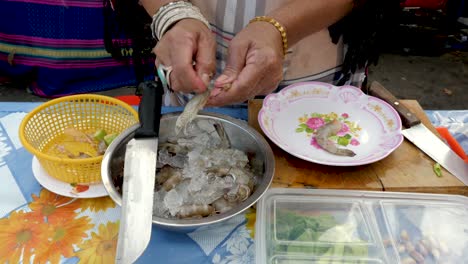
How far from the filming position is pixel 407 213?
0.93 m

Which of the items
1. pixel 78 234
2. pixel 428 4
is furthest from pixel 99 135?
pixel 428 4

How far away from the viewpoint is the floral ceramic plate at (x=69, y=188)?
3.06 feet

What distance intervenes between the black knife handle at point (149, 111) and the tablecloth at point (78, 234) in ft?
0.68

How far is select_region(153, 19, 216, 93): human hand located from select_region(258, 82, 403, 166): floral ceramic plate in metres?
0.25

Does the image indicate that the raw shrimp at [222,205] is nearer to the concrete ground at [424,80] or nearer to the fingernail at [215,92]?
the fingernail at [215,92]

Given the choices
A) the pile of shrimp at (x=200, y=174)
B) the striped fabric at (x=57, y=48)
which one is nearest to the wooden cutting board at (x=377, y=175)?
the pile of shrimp at (x=200, y=174)

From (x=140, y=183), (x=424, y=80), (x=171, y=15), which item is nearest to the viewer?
(x=140, y=183)

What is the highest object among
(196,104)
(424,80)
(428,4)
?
(196,104)

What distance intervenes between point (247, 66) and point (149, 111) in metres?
0.24

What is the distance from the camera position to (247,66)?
0.93m

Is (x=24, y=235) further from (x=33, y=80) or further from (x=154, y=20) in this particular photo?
(x=33, y=80)

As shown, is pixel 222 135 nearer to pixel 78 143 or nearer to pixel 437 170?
pixel 78 143

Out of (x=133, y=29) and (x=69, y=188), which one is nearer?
(x=69, y=188)

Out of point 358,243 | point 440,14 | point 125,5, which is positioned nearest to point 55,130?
point 125,5
